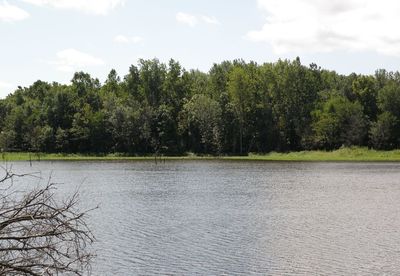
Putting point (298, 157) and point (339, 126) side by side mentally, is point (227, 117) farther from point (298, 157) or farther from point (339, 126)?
point (339, 126)

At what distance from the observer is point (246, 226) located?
3856 cm

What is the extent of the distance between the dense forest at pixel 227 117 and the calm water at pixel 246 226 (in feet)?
194

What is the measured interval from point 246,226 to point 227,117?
98902mm

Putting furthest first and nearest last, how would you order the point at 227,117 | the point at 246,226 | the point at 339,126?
the point at 227,117, the point at 339,126, the point at 246,226

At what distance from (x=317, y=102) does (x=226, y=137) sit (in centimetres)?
2640

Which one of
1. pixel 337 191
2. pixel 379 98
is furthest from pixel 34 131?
pixel 337 191

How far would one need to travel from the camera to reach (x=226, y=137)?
443 ft

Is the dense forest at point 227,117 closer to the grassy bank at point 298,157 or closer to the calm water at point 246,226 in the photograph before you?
the grassy bank at point 298,157

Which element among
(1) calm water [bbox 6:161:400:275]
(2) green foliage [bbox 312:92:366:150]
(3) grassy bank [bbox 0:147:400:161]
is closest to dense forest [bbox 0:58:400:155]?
(2) green foliage [bbox 312:92:366:150]

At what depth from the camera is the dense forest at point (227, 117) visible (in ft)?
430

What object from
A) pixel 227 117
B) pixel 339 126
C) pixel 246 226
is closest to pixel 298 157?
pixel 339 126

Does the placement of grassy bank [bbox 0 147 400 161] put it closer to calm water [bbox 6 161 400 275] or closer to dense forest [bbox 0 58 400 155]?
dense forest [bbox 0 58 400 155]

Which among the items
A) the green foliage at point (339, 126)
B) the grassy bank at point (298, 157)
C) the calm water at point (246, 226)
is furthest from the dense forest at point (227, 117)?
the calm water at point (246, 226)

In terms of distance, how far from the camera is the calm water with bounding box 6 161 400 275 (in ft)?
89.9
